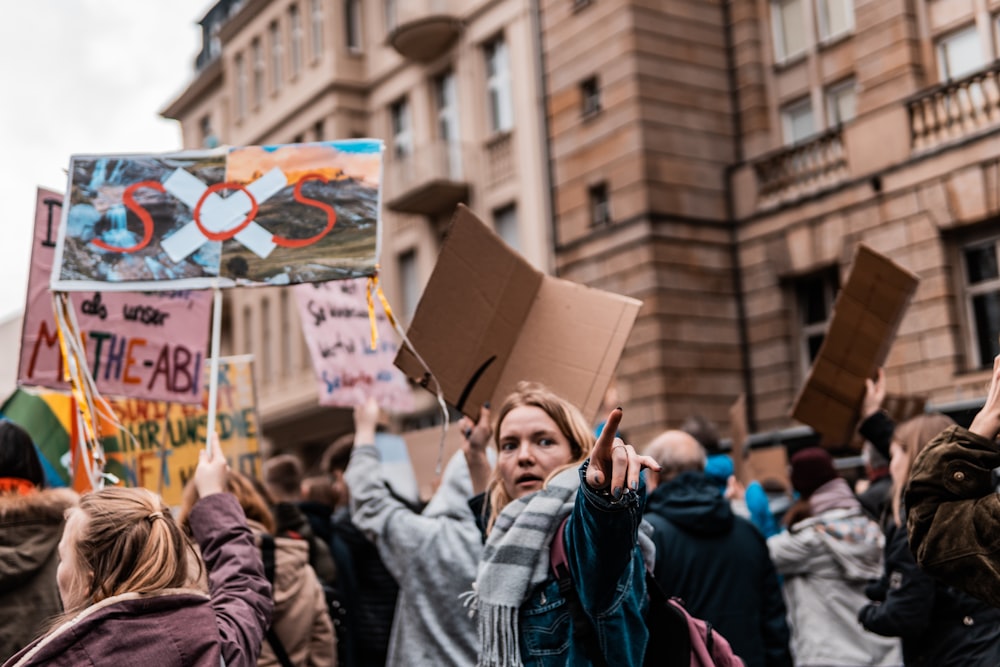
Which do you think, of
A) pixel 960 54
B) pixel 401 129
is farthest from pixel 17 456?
pixel 401 129

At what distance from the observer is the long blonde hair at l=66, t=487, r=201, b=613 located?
9.52ft

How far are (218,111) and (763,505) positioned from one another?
31388 millimetres

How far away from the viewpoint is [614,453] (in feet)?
8.48

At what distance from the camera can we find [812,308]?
1900cm

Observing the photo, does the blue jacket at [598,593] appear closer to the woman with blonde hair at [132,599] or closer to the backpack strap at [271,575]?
the woman with blonde hair at [132,599]

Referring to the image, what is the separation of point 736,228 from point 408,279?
349 inches

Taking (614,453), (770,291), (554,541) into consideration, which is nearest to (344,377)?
(554,541)

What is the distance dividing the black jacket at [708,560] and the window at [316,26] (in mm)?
25910

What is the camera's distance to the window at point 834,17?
18.8 m

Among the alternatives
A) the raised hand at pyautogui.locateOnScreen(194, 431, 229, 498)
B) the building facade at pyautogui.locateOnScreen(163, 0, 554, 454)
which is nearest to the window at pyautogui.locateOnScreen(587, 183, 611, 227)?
the building facade at pyautogui.locateOnScreen(163, 0, 554, 454)

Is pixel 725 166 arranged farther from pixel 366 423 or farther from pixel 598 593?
pixel 598 593

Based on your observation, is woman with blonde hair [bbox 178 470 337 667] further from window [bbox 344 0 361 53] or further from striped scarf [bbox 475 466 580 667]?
window [bbox 344 0 361 53]

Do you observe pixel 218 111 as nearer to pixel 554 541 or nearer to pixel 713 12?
pixel 713 12


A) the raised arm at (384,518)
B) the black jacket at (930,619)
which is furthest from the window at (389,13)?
the black jacket at (930,619)
